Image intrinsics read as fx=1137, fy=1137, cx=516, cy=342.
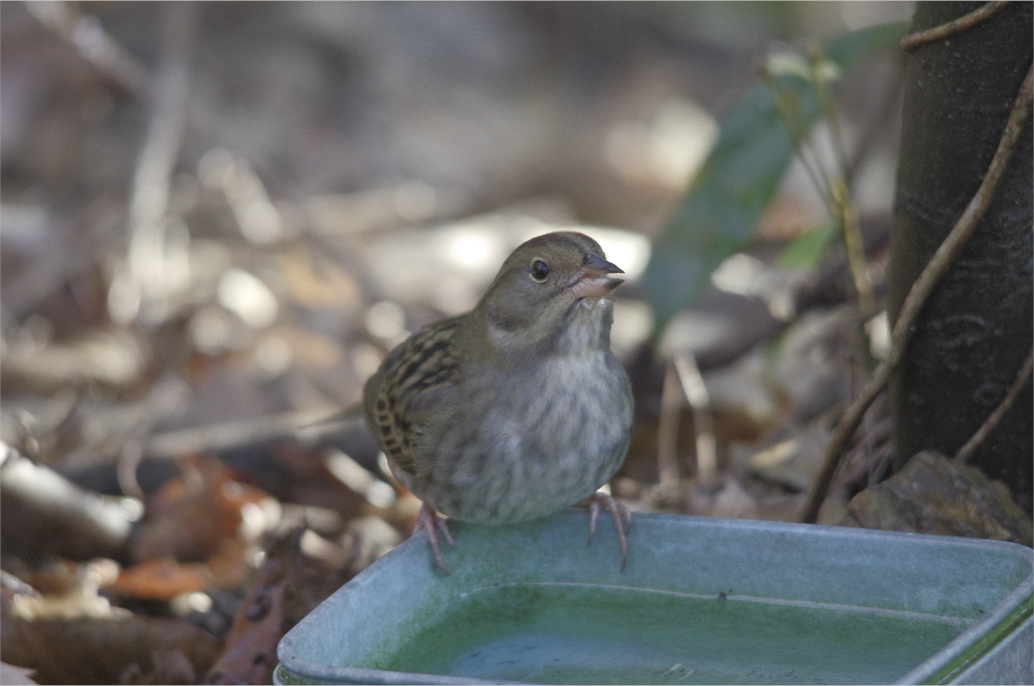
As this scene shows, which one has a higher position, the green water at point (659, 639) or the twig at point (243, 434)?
the green water at point (659, 639)

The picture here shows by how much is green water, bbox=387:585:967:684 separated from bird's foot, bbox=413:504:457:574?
106mm

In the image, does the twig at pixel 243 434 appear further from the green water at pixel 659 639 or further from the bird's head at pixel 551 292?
the green water at pixel 659 639

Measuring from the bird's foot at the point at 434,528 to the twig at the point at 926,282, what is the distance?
93cm

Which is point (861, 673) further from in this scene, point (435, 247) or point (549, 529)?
point (435, 247)

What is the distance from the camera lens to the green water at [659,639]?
2123 millimetres

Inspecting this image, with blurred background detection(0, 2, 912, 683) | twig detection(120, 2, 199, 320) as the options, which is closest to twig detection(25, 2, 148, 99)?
blurred background detection(0, 2, 912, 683)

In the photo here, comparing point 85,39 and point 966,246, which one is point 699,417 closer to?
point 966,246

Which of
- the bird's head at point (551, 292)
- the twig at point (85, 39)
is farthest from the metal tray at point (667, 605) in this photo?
the twig at point (85, 39)

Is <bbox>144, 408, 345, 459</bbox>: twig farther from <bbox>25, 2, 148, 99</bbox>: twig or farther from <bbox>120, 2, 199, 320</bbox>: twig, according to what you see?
<bbox>25, 2, 148, 99</bbox>: twig

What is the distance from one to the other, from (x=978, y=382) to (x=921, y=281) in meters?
0.28

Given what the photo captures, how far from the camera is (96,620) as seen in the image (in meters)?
2.88

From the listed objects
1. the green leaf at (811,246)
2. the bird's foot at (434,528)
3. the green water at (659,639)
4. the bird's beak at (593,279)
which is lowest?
the green water at (659,639)

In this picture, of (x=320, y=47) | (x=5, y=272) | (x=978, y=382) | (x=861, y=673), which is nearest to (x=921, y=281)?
(x=978, y=382)

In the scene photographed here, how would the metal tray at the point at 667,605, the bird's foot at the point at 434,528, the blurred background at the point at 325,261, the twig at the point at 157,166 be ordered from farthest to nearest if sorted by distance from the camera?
the twig at the point at 157,166, the blurred background at the point at 325,261, the bird's foot at the point at 434,528, the metal tray at the point at 667,605
